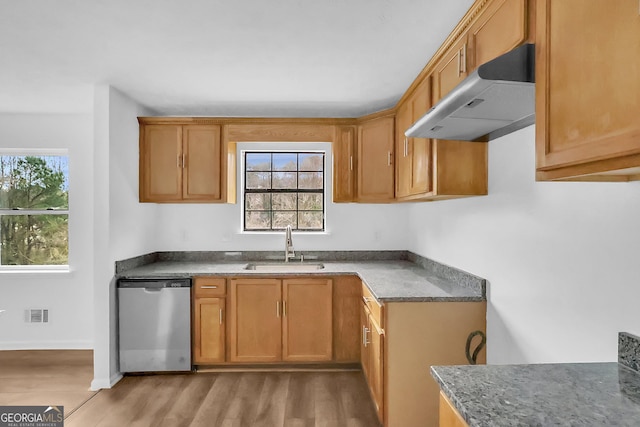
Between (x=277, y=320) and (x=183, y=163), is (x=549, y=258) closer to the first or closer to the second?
(x=277, y=320)

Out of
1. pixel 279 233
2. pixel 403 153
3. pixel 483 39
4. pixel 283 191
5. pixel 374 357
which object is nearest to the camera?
pixel 483 39

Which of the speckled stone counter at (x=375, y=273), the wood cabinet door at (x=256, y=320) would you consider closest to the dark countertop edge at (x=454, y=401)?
the speckled stone counter at (x=375, y=273)

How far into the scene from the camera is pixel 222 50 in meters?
2.38

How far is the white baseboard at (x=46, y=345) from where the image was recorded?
390cm

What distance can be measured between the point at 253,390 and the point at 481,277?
1.94 meters

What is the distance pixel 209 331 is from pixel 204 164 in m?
1.54

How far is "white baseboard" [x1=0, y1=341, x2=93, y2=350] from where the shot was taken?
390 centimetres

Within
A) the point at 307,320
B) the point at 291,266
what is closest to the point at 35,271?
the point at 291,266

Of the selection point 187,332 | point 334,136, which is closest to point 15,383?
point 187,332

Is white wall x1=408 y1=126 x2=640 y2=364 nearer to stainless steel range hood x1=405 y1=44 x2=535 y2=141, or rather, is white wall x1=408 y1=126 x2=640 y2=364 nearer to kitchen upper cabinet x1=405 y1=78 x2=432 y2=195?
stainless steel range hood x1=405 y1=44 x2=535 y2=141

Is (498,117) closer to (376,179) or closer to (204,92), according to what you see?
(376,179)

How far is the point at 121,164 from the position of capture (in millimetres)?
3273

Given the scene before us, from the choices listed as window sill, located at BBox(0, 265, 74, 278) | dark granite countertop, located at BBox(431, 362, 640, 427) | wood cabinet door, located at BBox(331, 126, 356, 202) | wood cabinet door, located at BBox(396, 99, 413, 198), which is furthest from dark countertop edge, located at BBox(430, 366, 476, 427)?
window sill, located at BBox(0, 265, 74, 278)

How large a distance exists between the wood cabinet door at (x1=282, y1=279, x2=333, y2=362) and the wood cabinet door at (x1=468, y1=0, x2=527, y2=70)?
2186 mm
